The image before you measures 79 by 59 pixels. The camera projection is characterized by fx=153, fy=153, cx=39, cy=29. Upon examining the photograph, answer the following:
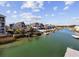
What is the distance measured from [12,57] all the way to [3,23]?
42 cm

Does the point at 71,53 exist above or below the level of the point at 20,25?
below

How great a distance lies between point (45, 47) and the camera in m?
1.85

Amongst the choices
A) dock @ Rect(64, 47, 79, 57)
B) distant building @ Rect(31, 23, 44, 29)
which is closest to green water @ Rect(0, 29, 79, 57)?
dock @ Rect(64, 47, 79, 57)

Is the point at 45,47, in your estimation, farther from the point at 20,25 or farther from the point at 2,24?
the point at 2,24

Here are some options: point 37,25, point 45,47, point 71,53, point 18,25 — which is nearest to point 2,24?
point 18,25

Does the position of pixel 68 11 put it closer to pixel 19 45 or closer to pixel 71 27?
pixel 71 27

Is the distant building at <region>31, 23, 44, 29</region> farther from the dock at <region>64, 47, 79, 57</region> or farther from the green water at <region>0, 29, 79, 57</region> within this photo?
the dock at <region>64, 47, 79, 57</region>

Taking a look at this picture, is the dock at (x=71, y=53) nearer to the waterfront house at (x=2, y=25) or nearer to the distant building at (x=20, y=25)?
the distant building at (x=20, y=25)

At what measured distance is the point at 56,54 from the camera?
5.98 ft

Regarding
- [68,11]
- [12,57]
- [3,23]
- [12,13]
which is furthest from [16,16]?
[68,11]

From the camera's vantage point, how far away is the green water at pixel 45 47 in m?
1.82

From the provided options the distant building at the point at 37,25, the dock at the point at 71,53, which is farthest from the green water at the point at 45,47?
the distant building at the point at 37,25

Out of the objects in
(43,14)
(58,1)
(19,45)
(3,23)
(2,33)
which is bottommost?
(19,45)

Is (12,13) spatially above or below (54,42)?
above
